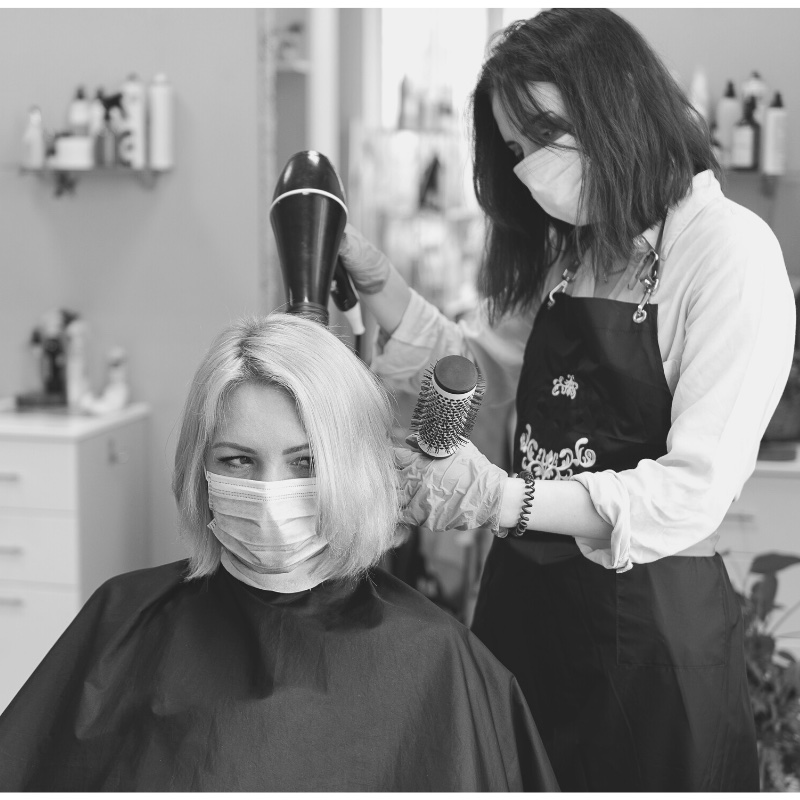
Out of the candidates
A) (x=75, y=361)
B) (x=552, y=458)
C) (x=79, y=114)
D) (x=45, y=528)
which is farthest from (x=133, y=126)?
(x=552, y=458)

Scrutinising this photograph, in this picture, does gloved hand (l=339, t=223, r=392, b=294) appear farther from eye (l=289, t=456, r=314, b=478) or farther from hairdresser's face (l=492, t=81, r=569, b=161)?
eye (l=289, t=456, r=314, b=478)

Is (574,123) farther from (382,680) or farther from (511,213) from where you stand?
(382,680)

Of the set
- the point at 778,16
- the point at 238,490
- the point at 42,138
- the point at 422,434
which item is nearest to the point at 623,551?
the point at 422,434

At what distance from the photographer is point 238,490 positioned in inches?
51.1

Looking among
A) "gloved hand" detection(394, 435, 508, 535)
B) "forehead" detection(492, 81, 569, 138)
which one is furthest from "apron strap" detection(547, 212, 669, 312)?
"gloved hand" detection(394, 435, 508, 535)

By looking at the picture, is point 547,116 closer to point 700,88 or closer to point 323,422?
point 323,422

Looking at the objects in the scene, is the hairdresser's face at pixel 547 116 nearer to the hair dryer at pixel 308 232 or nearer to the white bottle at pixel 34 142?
the hair dryer at pixel 308 232

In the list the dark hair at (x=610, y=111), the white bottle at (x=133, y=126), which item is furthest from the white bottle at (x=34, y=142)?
the dark hair at (x=610, y=111)

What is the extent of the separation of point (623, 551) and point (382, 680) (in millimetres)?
383

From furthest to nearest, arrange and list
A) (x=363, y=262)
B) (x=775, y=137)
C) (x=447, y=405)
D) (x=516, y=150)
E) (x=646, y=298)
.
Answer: (x=775, y=137) → (x=363, y=262) → (x=516, y=150) → (x=646, y=298) → (x=447, y=405)

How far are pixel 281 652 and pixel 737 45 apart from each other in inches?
99.8

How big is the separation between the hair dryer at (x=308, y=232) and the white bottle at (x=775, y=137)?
1915mm

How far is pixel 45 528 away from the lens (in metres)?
3.05

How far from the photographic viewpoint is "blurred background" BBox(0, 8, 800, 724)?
119 inches
